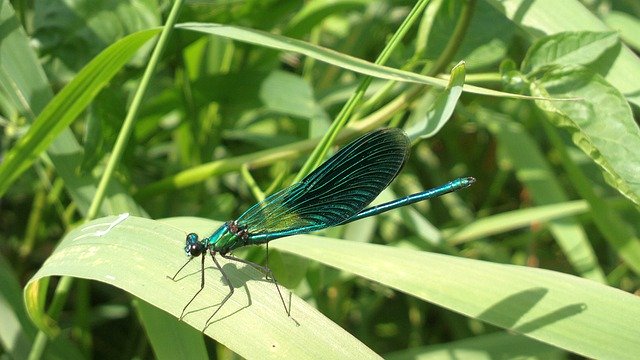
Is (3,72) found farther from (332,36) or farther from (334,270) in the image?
(332,36)

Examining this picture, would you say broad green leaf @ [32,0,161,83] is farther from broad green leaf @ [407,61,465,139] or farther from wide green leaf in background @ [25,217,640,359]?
broad green leaf @ [407,61,465,139]

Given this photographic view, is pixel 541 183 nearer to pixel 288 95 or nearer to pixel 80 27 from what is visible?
pixel 288 95

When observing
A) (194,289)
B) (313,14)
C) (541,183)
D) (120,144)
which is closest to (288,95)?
(313,14)

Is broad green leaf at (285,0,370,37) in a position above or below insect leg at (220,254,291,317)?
above

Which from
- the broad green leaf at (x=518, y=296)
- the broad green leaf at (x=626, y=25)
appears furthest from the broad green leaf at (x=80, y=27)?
the broad green leaf at (x=626, y=25)

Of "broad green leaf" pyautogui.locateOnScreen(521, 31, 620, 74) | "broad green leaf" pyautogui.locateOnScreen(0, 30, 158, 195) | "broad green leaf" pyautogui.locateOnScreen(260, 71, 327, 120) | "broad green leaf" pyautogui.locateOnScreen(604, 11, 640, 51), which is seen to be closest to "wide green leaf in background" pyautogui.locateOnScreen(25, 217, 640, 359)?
"broad green leaf" pyautogui.locateOnScreen(0, 30, 158, 195)
